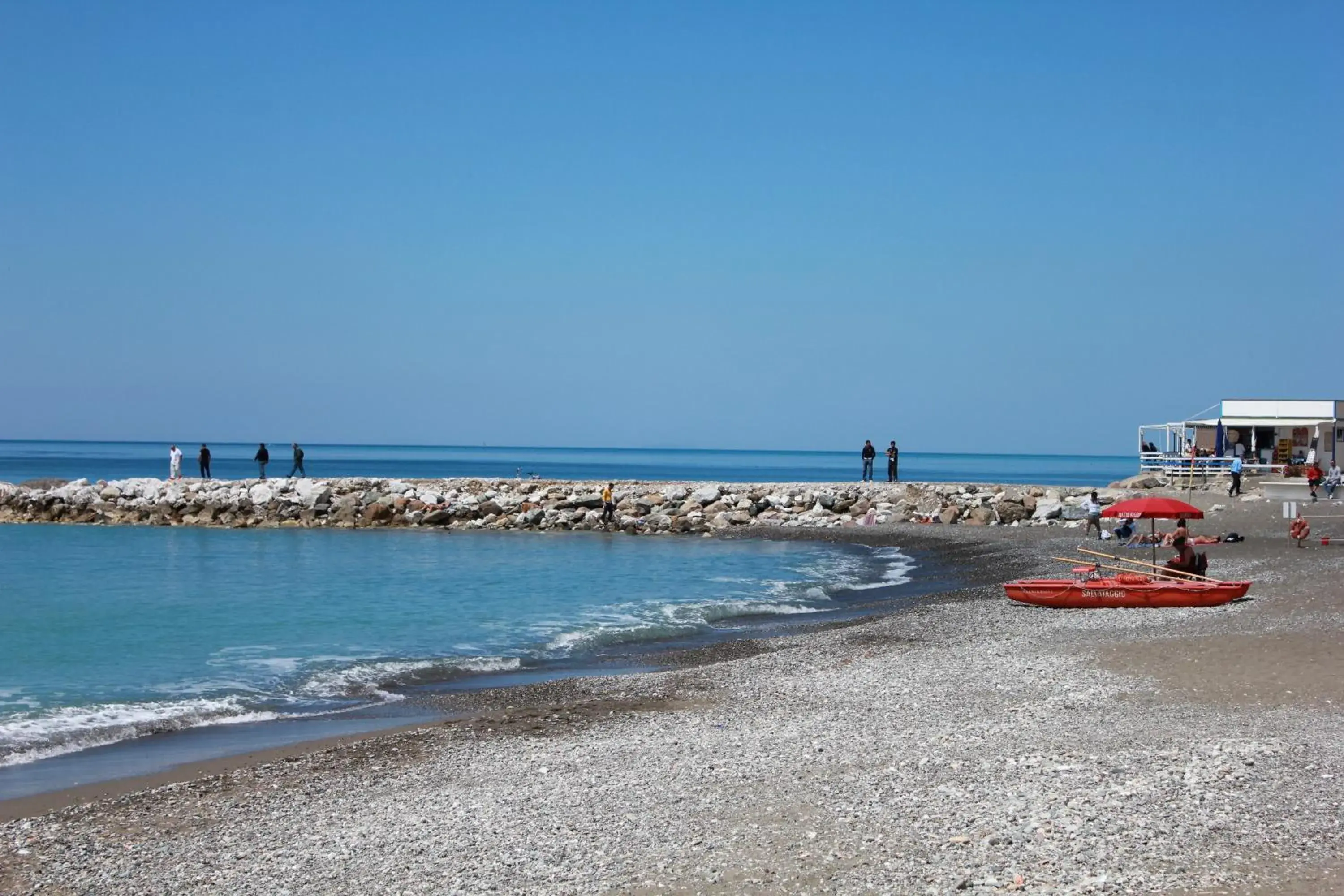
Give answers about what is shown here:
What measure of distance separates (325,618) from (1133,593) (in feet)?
49.3

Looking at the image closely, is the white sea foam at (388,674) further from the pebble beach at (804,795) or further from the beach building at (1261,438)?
the beach building at (1261,438)

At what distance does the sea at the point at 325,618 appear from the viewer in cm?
1348

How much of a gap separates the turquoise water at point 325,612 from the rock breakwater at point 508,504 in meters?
4.36

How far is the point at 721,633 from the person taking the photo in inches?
806

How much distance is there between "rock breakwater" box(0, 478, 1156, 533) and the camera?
142 ft

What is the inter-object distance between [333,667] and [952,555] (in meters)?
19.9

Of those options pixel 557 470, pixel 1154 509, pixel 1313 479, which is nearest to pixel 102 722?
pixel 1154 509

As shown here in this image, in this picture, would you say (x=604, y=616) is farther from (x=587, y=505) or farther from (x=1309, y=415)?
(x=1309, y=415)

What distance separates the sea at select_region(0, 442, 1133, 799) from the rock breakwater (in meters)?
1.96

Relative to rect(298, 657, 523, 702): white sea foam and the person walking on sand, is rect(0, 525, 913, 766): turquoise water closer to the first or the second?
rect(298, 657, 523, 702): white sea foam

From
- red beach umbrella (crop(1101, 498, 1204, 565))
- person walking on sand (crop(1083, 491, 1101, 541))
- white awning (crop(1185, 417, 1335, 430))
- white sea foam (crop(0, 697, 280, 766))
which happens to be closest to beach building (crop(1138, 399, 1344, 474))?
white awning (crop(1185, 417, 1335, 430))

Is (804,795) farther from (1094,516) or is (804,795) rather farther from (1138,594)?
(1094,516)

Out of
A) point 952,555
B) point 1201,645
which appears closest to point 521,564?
point 952,555

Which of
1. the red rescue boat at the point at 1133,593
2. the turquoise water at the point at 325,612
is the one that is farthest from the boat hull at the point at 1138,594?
the turquoise water at the point at 325,612
